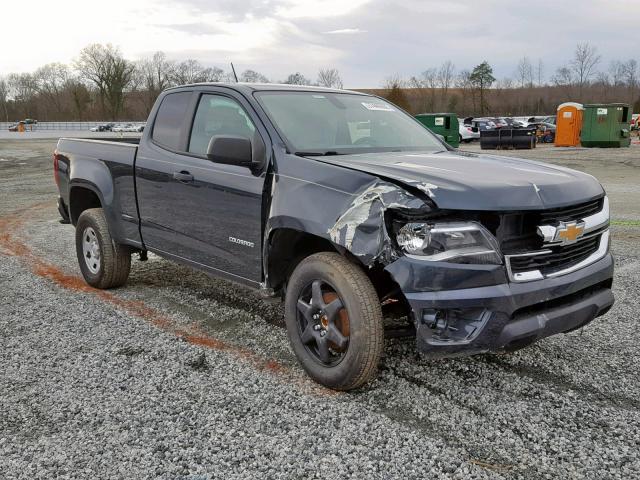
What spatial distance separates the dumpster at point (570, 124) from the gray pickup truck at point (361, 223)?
29.3 metres

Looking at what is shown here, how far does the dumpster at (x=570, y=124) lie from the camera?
31.0 meters

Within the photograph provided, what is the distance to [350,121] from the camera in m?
4.41

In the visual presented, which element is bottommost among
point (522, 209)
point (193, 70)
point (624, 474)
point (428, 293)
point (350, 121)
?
point (624, 474)

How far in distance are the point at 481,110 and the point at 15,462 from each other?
95765 millimetres

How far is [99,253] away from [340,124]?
270 centimetres

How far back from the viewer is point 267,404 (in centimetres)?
332

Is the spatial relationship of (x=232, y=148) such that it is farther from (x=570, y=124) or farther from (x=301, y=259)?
(x=570, y=124)

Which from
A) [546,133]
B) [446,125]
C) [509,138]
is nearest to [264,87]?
[509,138]

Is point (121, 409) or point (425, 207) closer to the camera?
point (425, 207)

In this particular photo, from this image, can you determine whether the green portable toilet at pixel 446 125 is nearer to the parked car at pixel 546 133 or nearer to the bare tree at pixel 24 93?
the parked car at pixel 546 133

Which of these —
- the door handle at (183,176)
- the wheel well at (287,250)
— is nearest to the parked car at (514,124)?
the door handle at (183,176)

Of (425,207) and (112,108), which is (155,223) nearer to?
(425,207)

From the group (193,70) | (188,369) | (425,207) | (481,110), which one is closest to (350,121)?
(425,207)

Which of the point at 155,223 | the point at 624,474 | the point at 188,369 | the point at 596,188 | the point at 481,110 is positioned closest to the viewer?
the point at 624,474
